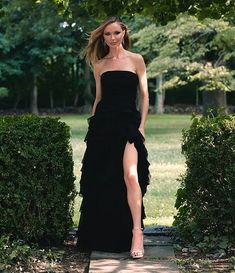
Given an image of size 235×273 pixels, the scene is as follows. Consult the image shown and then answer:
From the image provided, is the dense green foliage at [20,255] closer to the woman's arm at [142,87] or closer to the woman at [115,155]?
the woman at [115,155]

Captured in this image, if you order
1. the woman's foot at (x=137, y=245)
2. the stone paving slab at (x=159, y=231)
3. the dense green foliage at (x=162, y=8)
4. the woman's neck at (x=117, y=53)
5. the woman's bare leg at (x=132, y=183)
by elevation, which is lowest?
the stone paving slab at (x=159, y=231)

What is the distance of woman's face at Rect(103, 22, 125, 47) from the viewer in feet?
17.9

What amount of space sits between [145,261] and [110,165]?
86 centimetres

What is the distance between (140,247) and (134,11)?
2.86 metres

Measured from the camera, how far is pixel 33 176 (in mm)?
5402

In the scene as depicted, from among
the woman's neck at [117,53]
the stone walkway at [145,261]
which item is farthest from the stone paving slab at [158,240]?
the woman's neck at [117,53]

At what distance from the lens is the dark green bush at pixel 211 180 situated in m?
5.31

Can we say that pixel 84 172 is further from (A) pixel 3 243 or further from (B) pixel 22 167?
(A) pixel 3 243

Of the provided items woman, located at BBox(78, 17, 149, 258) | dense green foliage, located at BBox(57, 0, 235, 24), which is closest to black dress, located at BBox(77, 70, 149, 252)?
woman, located at BBox(78, 17, 149, 258)

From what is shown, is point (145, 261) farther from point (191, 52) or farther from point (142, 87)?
point (191, 52)

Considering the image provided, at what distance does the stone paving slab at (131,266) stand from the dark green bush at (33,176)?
0.67 m

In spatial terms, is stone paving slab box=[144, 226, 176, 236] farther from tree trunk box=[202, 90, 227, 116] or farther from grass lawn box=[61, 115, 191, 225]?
tree trunk box=[202, 90, 227, 116]

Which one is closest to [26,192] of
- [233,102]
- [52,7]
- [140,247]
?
[140,247]

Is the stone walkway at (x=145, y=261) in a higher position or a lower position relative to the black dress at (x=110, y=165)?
lower
